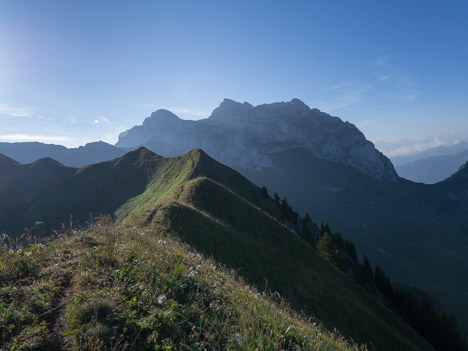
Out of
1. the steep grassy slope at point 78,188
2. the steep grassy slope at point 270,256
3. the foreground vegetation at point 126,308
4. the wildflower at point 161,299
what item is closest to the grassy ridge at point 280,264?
the steep grassy slope at point 270,256

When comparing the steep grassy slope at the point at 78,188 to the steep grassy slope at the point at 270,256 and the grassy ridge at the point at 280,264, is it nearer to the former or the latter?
the steep grassy slope at the point at 270,256

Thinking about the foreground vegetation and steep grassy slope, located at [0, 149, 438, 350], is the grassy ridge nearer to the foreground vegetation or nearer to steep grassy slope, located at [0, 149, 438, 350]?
steep grassy slope, located at [0, 149, 438, 350]

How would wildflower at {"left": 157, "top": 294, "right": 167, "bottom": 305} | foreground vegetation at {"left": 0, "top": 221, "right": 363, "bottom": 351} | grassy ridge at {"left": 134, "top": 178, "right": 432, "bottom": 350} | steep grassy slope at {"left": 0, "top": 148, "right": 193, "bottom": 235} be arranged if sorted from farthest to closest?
steep grassy slope at {"left": 0, "top": 148, "right": 193, "bottom": 235} → grassy ridge at {"left": 134, "top": 178, "right": 432, "bottom": 350} → wildflower at {"left": 157, "top": 294, "right": 167, "bottom": 305} → foreground vegetation at {"left": 0, "top": 221, "right": 363, "bottom": 351}

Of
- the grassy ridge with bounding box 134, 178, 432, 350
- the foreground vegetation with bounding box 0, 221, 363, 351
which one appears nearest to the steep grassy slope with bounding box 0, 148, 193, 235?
the grassy ridge with bounding box 134, 178, 432, 350

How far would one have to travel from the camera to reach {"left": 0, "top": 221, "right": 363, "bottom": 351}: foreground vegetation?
4449 mm

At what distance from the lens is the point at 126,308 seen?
508cm

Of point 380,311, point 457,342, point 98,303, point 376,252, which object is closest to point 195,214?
point 98,303

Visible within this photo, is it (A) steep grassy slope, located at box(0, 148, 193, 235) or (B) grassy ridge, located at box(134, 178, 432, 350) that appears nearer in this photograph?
(B) grassy ridge, located at box(134, 178, 432, 350)

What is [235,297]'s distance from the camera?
19.6ft

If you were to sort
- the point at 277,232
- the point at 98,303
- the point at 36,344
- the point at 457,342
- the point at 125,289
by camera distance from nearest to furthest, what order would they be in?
the point at 36,344 < the point at 98,303 < the point at 125,289 < the point at 277,232 < the point at 457,342

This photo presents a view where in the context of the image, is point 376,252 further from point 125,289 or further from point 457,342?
point 125,289

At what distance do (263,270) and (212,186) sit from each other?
1891cm

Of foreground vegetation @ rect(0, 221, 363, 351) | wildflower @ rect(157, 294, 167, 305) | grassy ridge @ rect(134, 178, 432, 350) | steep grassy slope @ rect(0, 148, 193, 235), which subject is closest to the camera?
foreground vegetation @ rect(0, 221, 363, 351)

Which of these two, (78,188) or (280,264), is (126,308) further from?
(78,188)
